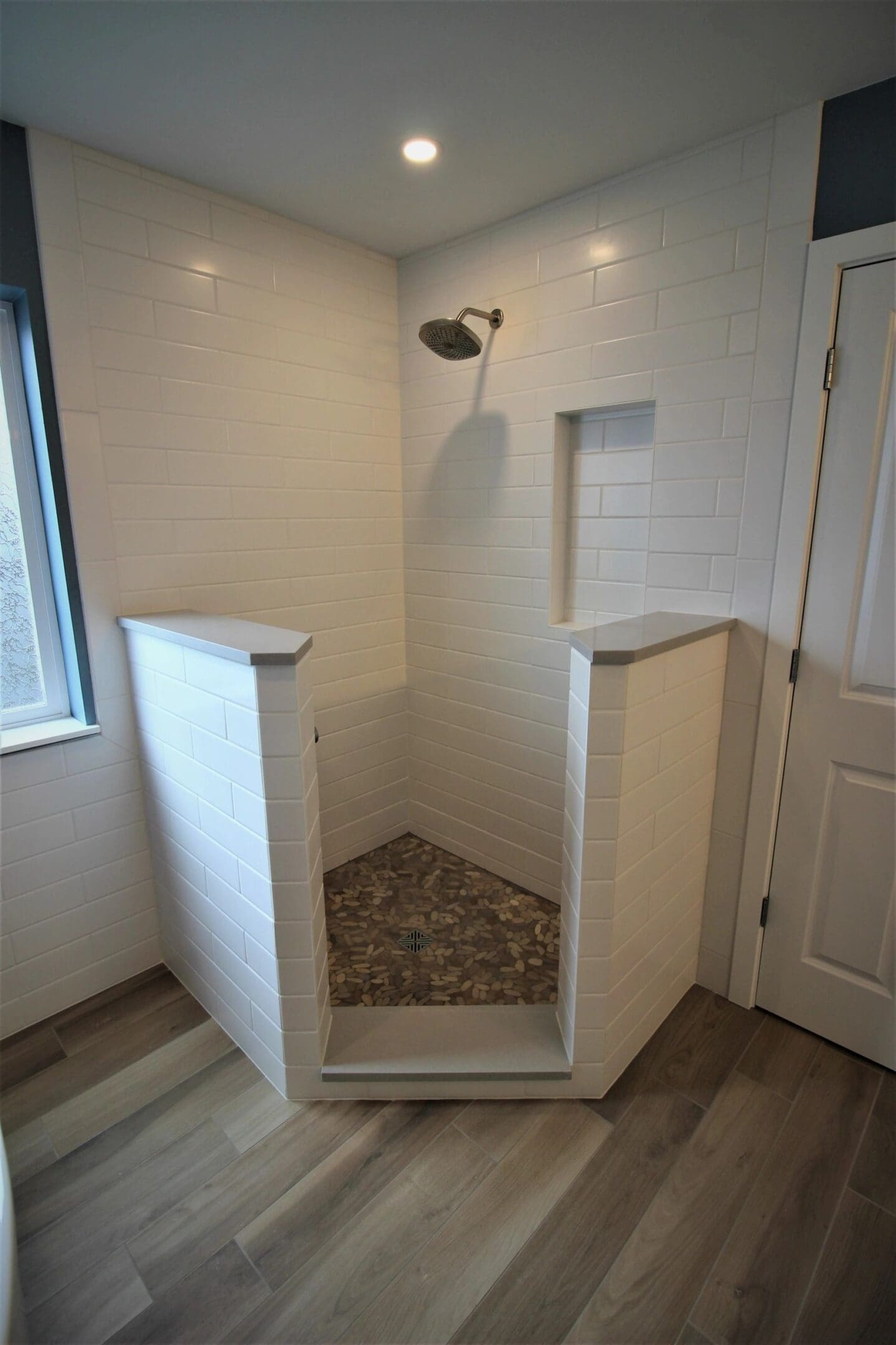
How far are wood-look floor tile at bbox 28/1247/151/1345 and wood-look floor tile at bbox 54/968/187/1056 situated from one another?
644mm

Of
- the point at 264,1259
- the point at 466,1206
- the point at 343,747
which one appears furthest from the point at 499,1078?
the point at 343,747

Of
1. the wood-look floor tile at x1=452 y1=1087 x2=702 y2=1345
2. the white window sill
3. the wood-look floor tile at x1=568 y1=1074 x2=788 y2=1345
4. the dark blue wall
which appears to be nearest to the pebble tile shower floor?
the wood-look floor tile at x1=452 y1=1087 x2=702 y2=1345

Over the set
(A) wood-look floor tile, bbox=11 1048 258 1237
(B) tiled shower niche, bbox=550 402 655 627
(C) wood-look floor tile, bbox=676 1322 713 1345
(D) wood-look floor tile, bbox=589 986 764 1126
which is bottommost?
(A) wood-look floor tile, bbox=11 1048 258 1237

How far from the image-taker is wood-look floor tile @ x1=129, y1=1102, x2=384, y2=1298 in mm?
1305

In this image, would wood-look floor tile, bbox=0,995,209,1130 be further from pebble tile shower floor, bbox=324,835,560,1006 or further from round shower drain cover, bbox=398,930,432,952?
round shower drain cover, bbox=398,930,432,952

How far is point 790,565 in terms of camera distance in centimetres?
168

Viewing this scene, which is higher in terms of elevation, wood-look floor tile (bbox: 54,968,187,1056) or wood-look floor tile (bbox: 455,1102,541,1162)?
wood-look floor tile (bbox: 54,968,187,1056)

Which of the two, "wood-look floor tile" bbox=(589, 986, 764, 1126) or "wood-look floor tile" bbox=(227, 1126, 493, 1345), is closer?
"wood-look floor tile" bbox=(227, 1126, 493, 1345)

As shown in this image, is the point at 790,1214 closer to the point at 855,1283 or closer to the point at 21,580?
the point at 855,1283

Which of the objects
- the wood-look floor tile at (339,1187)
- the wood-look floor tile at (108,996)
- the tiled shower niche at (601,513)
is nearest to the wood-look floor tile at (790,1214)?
the wood-look floor tile at (339,1187)

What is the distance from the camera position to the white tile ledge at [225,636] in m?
1.36

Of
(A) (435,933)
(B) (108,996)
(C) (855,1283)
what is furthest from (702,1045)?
(B) (108,996)

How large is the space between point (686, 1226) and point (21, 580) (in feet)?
7.58

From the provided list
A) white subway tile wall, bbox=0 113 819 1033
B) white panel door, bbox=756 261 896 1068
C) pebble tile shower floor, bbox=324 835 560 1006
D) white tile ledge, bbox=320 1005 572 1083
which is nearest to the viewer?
white panel door, bbox=756 261 896 1068
